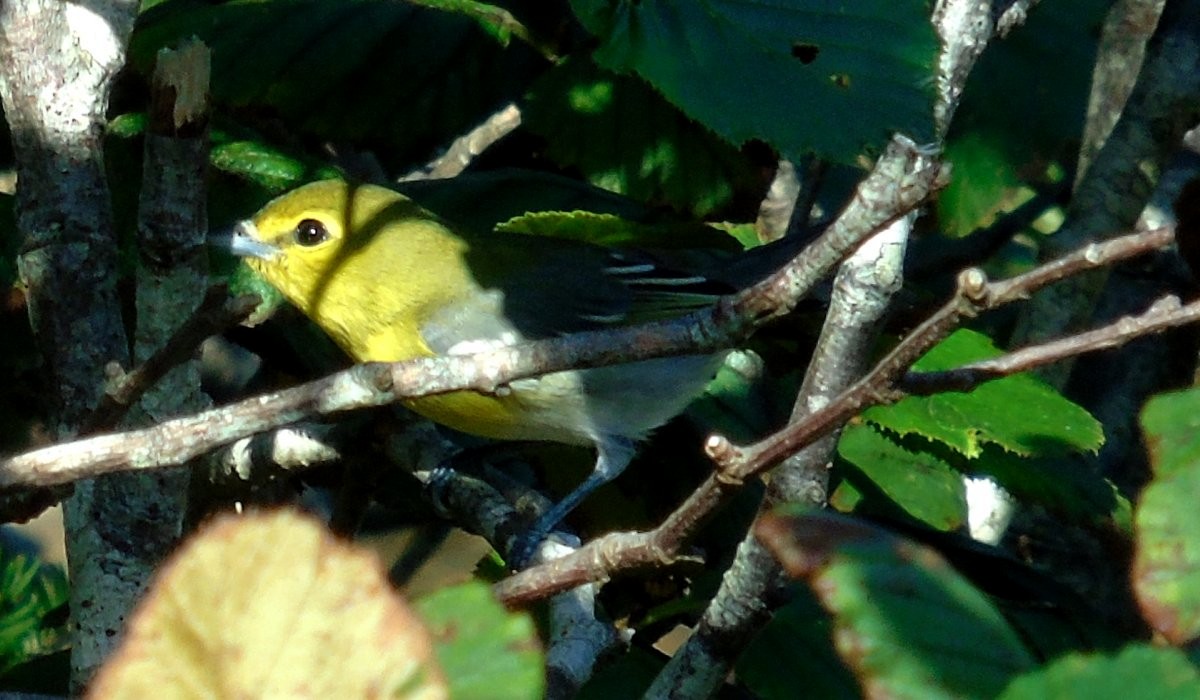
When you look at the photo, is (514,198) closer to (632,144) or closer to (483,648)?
(632,144)

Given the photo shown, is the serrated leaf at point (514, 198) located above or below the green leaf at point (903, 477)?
above

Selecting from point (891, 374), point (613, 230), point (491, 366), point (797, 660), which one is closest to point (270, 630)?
point (891, 374)

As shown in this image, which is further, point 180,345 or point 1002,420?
point 1002,420

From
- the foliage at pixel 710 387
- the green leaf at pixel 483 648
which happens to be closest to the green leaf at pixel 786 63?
the foliage at pixel 710 387

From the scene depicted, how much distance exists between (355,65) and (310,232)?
283 millimetres

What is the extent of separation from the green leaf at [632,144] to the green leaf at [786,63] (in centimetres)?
36

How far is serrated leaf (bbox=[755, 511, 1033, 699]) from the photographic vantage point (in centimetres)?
53

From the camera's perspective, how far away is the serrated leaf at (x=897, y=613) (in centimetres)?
53

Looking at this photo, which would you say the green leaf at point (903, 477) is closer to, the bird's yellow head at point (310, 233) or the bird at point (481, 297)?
the bird at point (481, 297)

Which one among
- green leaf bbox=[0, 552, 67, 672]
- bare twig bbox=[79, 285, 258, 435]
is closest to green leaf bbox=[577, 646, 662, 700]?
bare twig bbox=[79, 285, 258, 435]

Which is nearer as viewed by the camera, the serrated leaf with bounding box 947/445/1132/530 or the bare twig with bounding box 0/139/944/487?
the bare twig with bounding box 0/139/944/487

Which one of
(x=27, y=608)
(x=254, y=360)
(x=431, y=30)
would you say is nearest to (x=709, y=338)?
(x=27, y=608)

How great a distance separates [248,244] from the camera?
2.16 m

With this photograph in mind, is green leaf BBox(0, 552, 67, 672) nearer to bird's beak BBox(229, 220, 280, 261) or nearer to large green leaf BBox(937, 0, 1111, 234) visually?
bird's beak BBox(229, 220, 280, 261)
